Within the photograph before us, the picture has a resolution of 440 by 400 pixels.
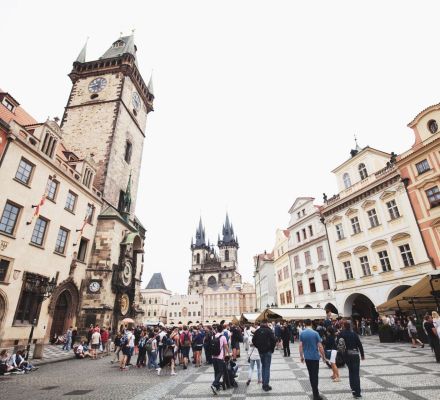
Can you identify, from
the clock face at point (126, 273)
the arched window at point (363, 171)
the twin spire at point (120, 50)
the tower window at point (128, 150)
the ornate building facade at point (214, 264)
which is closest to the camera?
the clock face at point (126, 273)

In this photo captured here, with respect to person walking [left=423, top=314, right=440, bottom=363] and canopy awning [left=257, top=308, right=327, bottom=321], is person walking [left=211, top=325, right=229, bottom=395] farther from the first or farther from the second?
canopy awning [left=257, top=308, right=327, bottom=321]

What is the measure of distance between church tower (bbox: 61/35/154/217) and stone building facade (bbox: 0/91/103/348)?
5214 millimetres

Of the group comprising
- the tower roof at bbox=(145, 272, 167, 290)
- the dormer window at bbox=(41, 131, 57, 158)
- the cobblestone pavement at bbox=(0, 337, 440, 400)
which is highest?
the tower roof at bbox=(145, 272, 167, 290)

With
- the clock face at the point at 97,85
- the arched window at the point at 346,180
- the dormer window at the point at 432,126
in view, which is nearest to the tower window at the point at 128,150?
the clock face at the point at 97,85

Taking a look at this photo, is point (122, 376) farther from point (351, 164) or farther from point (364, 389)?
point (351, 164)

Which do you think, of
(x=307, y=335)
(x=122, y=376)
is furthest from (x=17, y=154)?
(x=307, y=335)

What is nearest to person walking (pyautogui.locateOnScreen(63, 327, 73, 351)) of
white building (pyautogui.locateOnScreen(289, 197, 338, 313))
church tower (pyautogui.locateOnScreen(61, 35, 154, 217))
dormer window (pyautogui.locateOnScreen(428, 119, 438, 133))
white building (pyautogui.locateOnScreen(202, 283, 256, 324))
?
church tower (pyautogui.locateOnScreen(61, 35, 154, 217))

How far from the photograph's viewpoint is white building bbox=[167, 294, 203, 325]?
97.6 meters

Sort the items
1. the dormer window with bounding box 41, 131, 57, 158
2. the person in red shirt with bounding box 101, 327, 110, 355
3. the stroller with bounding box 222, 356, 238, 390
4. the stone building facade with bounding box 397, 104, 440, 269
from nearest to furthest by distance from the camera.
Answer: the stroller with bounding box 222, 356, 238, 390 < the person in red shirt with bounding box 101, 327, 110, 355 < the dormer window with bounding box 41, 131, 57, 158 < the stone building facade with bounding box 397, 104, 440, 269

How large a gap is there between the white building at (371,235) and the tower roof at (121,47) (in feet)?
100

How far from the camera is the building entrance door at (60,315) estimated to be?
60.2 ft

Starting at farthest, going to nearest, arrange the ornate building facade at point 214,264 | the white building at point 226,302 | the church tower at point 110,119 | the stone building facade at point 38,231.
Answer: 1. the ornate building facade at point 214,264
2. the white building at point 226,302
3. the church tower at point 110,119
4. the stone building facade at point 38,231

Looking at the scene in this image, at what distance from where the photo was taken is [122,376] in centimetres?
1002

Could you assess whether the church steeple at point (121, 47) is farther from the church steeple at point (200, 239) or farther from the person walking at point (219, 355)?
the church steeple at point (200, 239)
